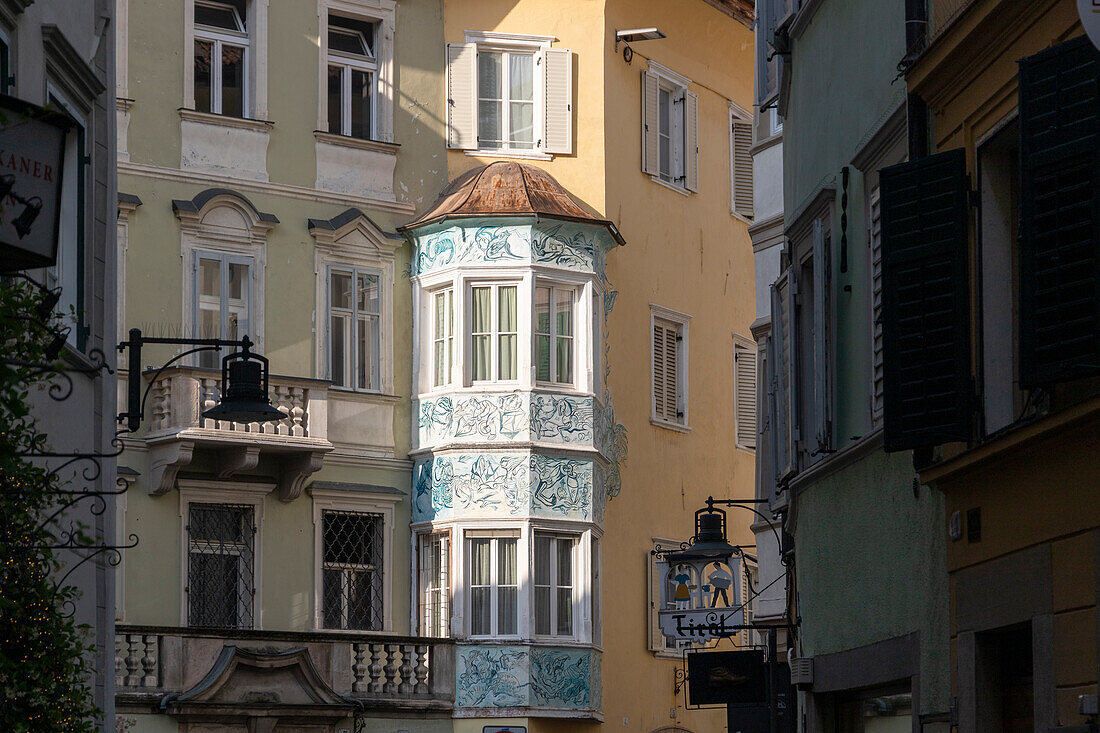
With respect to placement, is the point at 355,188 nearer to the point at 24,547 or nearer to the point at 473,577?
the point at 473,577

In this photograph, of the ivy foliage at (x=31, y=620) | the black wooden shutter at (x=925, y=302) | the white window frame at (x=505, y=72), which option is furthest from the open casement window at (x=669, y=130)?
the ivy foliage at (x=31, y=620)

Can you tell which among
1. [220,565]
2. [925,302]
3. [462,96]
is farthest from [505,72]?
[925,302]

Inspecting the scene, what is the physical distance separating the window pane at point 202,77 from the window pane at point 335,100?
1.85 m

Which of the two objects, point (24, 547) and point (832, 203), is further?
point (832, 203)

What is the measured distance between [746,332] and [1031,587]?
77.9 feet

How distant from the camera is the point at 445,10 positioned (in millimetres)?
29797


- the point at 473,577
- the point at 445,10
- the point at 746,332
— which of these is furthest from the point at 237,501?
the point at 746,332

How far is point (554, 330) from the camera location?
2858 centimetres

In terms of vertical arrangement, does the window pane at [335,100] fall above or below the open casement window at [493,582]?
above

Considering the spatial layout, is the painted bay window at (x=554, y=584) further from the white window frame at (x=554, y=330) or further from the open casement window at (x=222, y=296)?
the open casement window at (x=222, y=296)

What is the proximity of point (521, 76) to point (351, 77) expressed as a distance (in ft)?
9.04

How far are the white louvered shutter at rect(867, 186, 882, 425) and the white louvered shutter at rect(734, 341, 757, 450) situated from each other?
64.7 feet

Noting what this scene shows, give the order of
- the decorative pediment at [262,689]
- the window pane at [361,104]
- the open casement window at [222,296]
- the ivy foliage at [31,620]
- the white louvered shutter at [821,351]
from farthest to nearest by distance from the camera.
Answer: the window pane at [361,104] → the open casement window at [222,296] → the decorative pediment at [262,689] → the white louvered shutter at [821,351] → the ivy foliage at [31,620]

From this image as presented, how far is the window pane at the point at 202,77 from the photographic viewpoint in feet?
90.8
